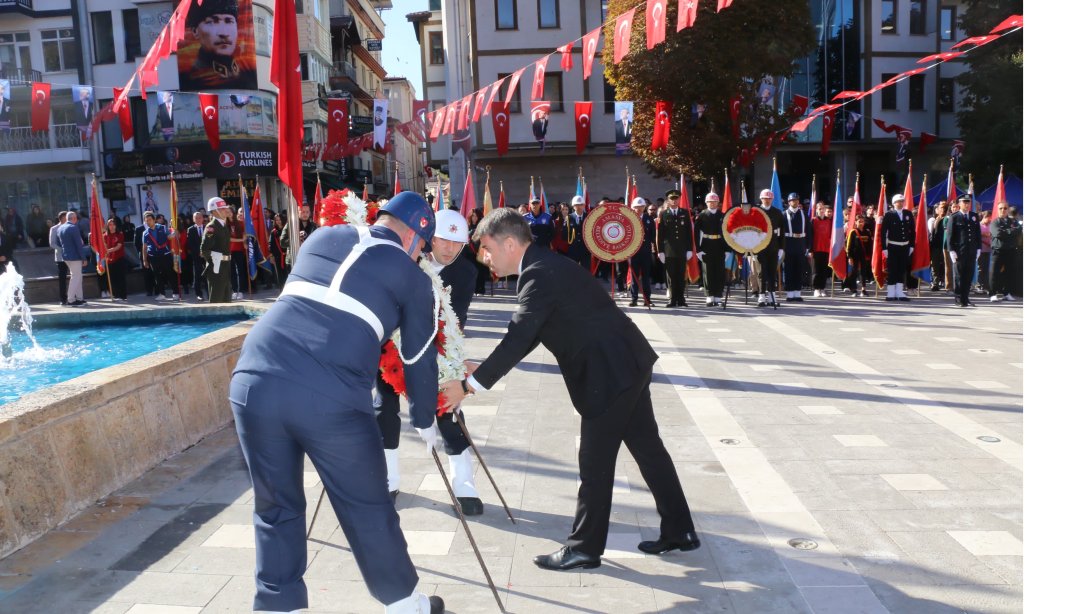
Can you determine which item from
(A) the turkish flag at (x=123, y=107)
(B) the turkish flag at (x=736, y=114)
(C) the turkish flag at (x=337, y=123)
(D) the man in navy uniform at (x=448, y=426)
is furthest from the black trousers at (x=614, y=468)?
(B) the turkish flag at (x=736, y=114)

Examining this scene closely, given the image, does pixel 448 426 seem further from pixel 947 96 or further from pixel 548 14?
pixel 947 96

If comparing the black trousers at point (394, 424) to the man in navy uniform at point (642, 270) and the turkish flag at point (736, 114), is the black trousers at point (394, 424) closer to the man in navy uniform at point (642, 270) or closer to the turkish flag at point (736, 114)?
the man in navy uniform at point (642, 270)

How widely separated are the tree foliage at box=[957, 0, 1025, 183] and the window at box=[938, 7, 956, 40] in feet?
16.4

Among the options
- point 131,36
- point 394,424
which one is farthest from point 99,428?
point 131,36

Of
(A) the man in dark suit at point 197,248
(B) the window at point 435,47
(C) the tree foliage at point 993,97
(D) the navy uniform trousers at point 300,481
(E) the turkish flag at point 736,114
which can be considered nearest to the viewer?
(D) the navy uniform trousers at point 300,481

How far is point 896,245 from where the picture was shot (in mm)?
16531

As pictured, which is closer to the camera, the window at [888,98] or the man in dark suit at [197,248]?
the man in dark suit at [197,248]

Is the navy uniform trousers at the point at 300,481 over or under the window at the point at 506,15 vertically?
under

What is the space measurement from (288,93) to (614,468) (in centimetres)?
567

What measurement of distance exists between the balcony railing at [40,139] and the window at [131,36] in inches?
142

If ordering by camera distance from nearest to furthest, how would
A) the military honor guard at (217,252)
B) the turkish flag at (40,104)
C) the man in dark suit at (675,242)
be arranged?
the military honor guard at (217,252) < the man in dark suit at (675,242) < the turkish flag at (40,104)

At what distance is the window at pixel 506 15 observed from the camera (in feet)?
110
